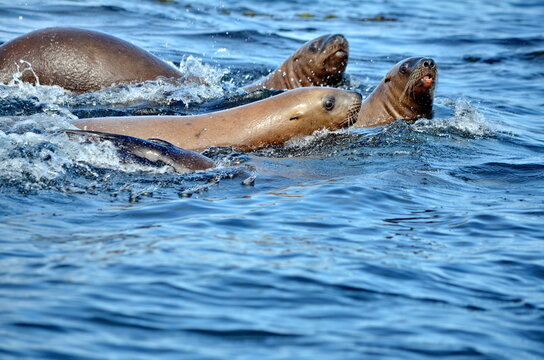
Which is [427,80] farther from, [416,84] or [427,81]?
[416,84]

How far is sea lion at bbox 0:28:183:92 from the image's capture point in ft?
31.6

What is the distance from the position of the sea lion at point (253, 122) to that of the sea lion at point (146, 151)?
1.05m

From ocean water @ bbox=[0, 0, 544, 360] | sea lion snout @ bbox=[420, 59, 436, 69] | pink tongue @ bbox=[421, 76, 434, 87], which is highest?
sea lion snout @ bbox=[420, 59, 436, 69]

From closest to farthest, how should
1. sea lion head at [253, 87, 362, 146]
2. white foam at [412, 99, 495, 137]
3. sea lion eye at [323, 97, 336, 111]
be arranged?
sea lion head at [253, 87, 362, 146]
sea lion eye at [323, 97, 336, 111]
white foam at [412, 99, 495, 137]

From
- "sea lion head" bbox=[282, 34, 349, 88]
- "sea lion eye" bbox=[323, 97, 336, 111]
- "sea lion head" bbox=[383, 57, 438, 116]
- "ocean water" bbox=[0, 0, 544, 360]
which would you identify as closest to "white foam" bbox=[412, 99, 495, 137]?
"ocean water" bbox=[0, 0, 544, 360]

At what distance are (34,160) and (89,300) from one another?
2384 millimetres

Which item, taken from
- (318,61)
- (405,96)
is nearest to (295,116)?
(405,96)

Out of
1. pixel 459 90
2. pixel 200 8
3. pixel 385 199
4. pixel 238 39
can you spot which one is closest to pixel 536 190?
pixel 385 199

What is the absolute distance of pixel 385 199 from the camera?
653 centimetres

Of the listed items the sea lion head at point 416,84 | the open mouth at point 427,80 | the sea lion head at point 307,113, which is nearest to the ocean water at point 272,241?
the sea lion head at point 307,113

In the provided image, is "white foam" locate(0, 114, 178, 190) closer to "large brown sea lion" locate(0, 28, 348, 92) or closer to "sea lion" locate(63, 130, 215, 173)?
"sea lion" locate(63, 130, 215, 173)

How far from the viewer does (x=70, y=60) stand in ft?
31.9

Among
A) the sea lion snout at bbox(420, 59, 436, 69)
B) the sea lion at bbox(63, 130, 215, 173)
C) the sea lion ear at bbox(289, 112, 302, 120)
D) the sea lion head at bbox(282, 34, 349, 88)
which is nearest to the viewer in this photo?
the sea lion at bbox(63, 130, 215, 173)

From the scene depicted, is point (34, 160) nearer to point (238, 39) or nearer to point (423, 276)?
point (423, 276)
